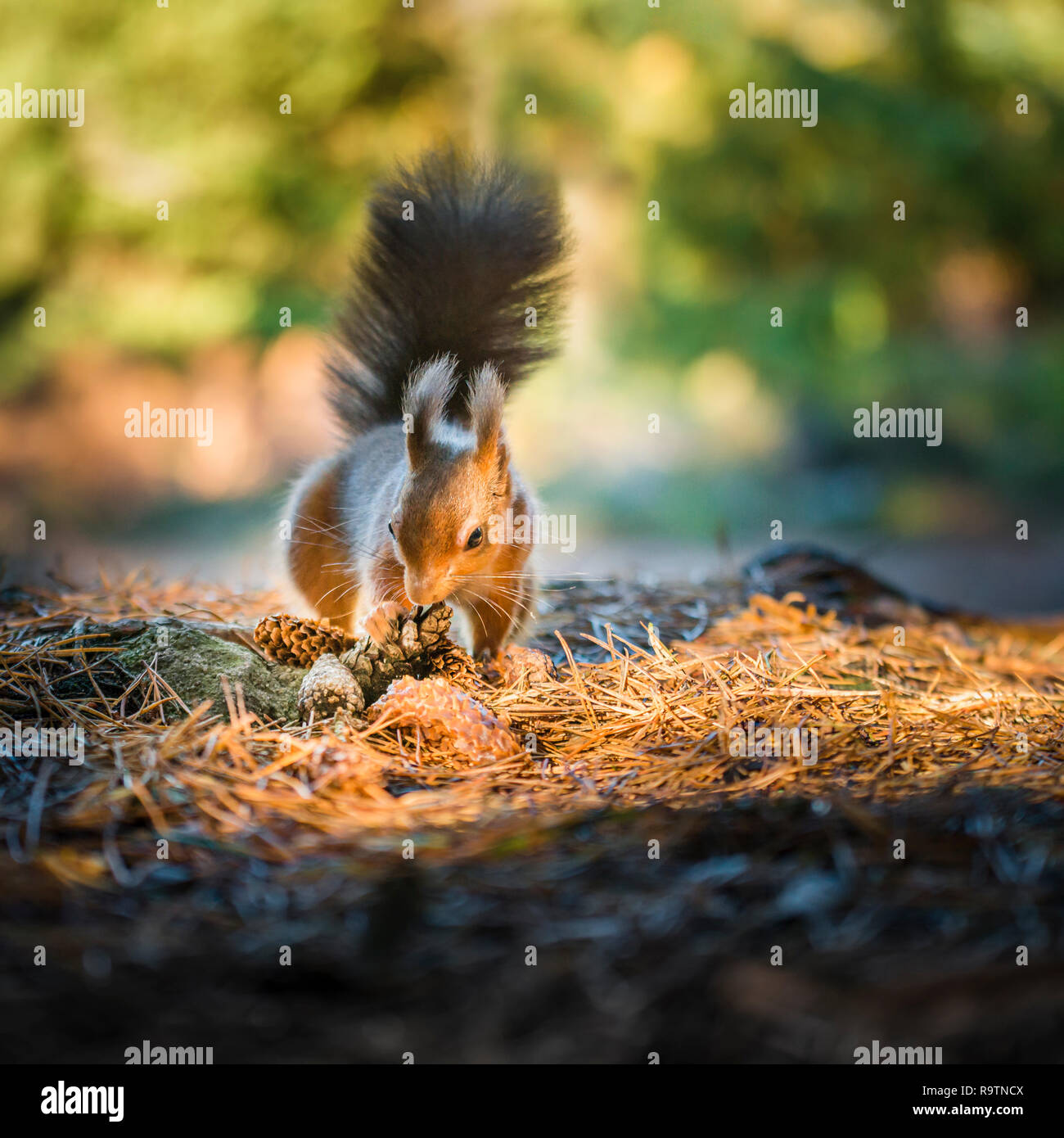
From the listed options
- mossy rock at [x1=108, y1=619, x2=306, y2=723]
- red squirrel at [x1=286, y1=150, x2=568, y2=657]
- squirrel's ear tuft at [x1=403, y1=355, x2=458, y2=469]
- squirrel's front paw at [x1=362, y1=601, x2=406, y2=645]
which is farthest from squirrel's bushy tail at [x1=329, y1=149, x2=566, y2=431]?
mossy rock at [x1=108, y1=619, x2=306, y2=723]

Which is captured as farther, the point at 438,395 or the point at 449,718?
the point at 438,395

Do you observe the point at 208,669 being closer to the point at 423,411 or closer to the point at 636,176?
the point at 423,411

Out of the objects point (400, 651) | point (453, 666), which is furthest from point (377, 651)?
point (453, 666)

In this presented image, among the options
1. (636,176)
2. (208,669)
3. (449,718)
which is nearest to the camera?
(449,718)

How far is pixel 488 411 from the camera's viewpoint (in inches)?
72.7

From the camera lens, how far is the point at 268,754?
4.62 feet

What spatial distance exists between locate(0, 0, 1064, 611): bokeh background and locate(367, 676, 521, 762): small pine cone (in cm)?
228

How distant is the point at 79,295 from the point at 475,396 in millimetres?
3880

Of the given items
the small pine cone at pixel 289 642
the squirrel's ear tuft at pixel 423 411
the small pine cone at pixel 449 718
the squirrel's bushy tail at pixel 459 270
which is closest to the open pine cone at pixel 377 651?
the small pine cone at pixel 289 642

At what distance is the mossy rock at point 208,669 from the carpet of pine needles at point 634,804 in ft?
0.13

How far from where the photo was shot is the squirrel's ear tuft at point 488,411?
184 cm

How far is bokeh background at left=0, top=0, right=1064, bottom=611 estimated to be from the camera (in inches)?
168

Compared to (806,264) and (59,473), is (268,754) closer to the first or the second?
(806,264)

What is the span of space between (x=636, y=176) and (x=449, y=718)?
3574mm
